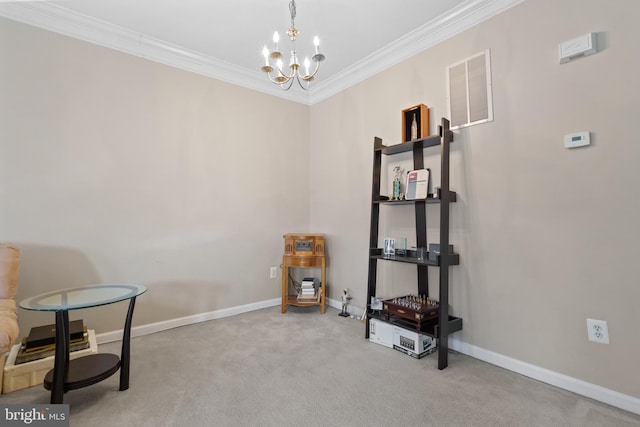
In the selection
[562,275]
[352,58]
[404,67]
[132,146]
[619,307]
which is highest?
[352,58]

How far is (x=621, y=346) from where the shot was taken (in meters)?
1.63

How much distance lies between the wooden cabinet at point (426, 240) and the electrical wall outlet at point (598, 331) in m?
0.75

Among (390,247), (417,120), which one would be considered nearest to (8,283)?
(390,247)

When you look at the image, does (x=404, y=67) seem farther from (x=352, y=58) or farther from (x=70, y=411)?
(x=70, y=411)

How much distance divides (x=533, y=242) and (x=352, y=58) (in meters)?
2.36

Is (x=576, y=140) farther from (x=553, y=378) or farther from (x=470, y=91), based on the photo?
(x=553, y=378)

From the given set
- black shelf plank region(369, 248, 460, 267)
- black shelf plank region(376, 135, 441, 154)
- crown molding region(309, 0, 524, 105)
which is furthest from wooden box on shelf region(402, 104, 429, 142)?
black shelf plank region(369, 248, 460, 267)

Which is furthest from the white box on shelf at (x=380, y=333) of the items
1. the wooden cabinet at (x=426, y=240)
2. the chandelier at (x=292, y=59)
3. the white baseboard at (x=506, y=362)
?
the chandelier at (x=292, y=59)

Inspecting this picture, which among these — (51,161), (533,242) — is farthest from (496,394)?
(51,161)

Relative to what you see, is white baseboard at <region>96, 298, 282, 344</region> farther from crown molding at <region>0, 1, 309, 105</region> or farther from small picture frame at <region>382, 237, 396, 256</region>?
crown molding at <region>0, 1, 309, 105</region>

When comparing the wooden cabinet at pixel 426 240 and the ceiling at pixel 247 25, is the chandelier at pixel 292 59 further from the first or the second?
the wooden cabinet at pixel 426 240

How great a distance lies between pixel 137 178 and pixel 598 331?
3.55m

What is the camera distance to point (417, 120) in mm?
2611

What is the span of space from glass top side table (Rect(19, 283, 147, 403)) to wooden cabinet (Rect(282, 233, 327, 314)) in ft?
5.42
